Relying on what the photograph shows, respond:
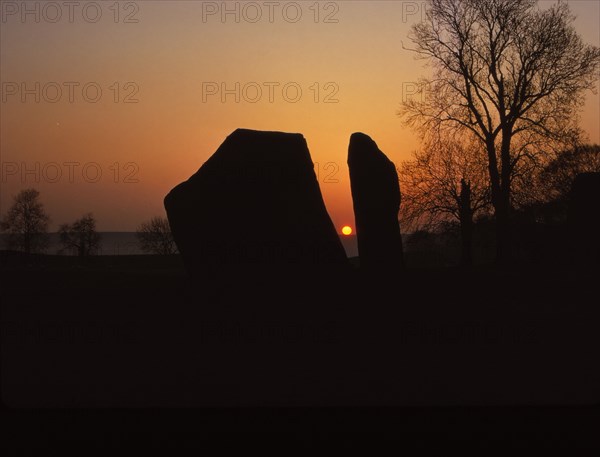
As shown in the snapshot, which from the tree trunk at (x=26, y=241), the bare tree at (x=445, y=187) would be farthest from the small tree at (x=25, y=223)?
the bare tree at (x=445, y=187)

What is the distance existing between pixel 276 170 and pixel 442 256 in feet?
91.4

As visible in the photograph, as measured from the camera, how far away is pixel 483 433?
736 cm

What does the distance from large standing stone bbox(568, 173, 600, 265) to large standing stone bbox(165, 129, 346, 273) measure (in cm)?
983

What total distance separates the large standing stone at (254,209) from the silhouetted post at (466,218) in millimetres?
13648

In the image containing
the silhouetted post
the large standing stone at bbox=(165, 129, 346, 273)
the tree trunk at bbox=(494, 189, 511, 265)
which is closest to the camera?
the large standing stone at bbox=(165, 129, 346, 273)

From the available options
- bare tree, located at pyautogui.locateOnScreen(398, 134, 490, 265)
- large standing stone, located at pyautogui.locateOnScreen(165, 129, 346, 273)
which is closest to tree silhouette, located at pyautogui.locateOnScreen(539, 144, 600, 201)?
bare tree, located at pyautogui.locateOnScreen(398, 134, 490, 265)

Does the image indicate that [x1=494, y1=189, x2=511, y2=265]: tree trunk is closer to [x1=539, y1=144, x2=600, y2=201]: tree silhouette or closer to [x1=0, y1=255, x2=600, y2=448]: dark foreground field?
[x1=539, y1=144, x2=600, y2=201]: tree silhouette

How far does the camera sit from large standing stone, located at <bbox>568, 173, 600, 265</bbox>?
71.9ft

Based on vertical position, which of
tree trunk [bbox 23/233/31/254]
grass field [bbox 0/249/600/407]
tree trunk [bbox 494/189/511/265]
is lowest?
grass field [bbox 0/249/600/407]

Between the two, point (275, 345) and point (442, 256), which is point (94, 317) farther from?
point (442, 256)

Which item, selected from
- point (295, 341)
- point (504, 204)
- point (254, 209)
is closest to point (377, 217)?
point (254, 209)

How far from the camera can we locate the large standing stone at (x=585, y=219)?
2191 centimetres

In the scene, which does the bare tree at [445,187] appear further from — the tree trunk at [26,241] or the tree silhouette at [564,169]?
the tree trunk at [26,241]

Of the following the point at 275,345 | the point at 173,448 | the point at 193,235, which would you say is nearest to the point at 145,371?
the point at 275,345
